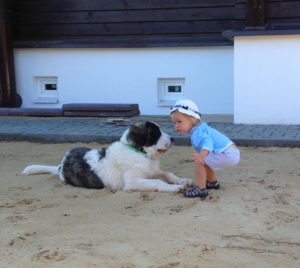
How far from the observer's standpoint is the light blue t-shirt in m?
4.79

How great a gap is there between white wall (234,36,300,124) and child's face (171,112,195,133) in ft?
14.6

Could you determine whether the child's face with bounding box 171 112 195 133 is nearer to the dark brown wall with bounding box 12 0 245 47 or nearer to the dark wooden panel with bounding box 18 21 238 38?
the dark brown wall with bounding box 12 0 245 47

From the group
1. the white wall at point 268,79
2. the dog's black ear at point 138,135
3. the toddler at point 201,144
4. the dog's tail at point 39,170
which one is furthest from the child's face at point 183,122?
the white wall at point 268,79

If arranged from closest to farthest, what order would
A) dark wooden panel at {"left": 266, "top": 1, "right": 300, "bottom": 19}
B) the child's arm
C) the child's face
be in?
the child's arm < the child's face < dark wooden panel at {"left": 266, "top": 1, "right": 300, "bottom": 19}

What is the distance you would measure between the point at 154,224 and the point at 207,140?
1.00 meters

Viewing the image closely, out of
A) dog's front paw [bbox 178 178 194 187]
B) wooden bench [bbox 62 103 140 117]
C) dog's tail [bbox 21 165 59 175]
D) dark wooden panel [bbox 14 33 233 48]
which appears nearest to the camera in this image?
dog's front paw [bbox 178 178 194 187]

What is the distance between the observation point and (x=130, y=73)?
11.0 m

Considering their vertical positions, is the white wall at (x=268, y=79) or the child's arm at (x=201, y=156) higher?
the white wall at (x=268, y=79)

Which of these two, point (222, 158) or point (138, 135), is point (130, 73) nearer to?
point (138, 135)

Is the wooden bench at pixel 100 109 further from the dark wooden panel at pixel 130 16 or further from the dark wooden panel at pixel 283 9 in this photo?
the dark wooden panel at pixel 283 9

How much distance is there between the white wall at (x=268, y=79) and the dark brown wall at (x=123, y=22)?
1.31 m

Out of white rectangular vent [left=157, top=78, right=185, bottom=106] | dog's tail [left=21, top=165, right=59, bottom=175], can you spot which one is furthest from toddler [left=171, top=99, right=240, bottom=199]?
white rectangular vent [left=157, top=78, right=185, bottom=106]

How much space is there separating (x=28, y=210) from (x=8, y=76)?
7338 mm

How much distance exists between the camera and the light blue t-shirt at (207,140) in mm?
4789
